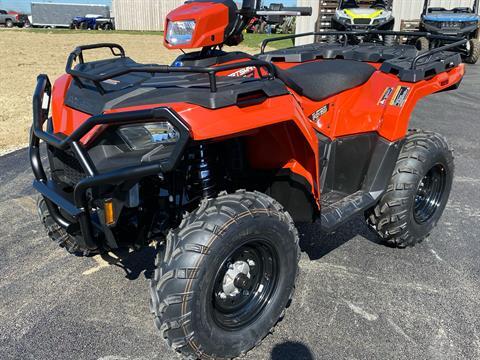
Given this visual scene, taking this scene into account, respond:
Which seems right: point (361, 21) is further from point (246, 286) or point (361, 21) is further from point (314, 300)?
point (246, 286)

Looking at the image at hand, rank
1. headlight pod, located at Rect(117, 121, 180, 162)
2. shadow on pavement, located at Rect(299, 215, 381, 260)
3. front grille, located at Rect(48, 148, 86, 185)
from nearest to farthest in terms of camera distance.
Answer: headlight pod, located at Rect(117, 121, 180, 162), front grille, located at Rect(48, 148, 86, 185), shadow on pavement, located at Rect(299, 215, 381, 260)

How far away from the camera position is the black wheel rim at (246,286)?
2.38 metres

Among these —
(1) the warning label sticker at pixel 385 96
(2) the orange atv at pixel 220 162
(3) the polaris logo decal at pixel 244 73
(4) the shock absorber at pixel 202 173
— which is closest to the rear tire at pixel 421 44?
(2) the orange atv at pixel 220 162

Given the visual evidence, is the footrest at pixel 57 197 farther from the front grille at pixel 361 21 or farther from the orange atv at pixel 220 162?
the front grille at pixel 361 21

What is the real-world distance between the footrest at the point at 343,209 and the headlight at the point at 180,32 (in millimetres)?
1268

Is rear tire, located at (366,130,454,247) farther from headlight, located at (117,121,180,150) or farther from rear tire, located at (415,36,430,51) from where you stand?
rear tire, located at (415,36,430,51)

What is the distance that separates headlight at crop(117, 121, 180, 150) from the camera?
2.25 meters

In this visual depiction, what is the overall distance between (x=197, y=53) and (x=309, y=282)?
1.56 meters

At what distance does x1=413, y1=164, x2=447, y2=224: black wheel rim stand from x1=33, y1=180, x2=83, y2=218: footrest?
2461 mm

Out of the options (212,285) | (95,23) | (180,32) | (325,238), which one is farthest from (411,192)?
(95,23)

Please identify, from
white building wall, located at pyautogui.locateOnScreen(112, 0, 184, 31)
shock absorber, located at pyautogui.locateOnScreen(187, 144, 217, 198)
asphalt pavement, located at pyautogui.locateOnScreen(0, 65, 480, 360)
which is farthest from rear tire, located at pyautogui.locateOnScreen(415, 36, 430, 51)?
white building wall, located at pyautogui.locateOnScreen(112, 0, 184, 31)

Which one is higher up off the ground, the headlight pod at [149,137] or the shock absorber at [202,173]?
the headlight pod at [149,137]

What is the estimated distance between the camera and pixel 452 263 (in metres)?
3.36

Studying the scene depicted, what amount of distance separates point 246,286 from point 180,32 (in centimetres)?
133
